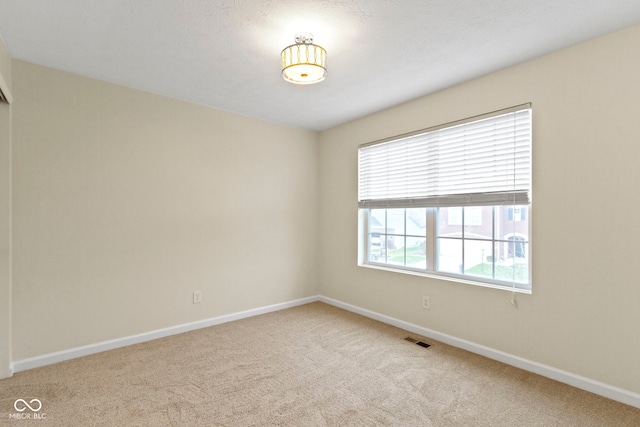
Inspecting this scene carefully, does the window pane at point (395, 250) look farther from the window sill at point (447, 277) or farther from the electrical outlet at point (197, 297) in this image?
the electrical outlet at point (197, 297)

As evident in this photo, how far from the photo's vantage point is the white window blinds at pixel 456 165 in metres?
2.63

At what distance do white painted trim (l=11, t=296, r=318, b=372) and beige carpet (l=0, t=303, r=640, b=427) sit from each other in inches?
3.2

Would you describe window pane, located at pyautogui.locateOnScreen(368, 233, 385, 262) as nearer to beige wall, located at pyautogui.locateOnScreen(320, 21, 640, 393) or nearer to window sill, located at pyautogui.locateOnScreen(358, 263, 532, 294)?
window sill, located at pyautogui.locateOnScreen(358, 263, 532, 294)

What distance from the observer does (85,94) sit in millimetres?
2854

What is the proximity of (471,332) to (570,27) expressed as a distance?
2.53 meters

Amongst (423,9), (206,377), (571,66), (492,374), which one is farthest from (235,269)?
(571,66)

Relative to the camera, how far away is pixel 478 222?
2.98m

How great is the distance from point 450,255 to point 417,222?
1.70 ft

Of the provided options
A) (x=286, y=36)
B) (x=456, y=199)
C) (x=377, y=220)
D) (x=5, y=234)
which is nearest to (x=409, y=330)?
(x=377, y=220)

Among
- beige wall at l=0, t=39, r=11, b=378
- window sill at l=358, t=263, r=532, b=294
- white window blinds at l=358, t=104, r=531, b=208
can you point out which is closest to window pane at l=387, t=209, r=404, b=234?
white window blinds at l=358, t=104, r=531, b=208

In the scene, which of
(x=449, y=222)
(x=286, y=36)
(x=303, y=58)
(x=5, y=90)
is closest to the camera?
(x=303, y=58)

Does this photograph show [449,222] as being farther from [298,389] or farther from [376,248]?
[298,389]

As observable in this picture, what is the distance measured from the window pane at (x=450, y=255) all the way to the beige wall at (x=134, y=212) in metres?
2.03

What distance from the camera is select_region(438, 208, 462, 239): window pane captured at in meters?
3.14
